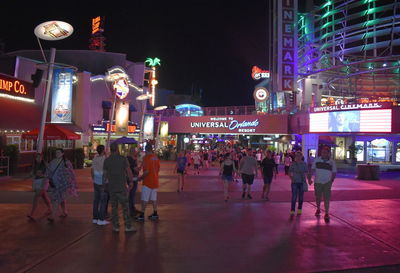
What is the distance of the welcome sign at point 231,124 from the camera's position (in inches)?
1219

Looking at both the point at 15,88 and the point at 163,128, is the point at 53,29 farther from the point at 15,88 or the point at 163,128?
the point at 163,128

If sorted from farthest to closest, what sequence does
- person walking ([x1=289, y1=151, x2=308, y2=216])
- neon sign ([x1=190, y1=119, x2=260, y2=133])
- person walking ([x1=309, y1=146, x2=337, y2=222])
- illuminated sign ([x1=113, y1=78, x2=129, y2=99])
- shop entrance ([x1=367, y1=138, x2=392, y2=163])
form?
neon sign ([x1=190, y1=119, x2=260, y2=133]) → shop entrance ([x1=367, y1=138, x2=392, y2=163]) → illuminated sign ([x1=113, y1=78, x2=129, y2=99]) → person walking ([x1=289, y1=151, x2=308, y2=216]) → person walking ([x1=309, y1=146, x2=337, y2=222])

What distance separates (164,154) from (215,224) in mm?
28837

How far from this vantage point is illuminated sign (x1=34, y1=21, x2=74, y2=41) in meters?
11.7

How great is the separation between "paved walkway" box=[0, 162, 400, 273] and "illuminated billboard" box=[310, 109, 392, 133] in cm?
1266

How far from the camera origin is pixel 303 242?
22.7 feet

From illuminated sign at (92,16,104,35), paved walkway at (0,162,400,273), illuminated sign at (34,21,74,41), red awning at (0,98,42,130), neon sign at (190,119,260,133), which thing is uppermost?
illuminated sign at (92,16,104,35)

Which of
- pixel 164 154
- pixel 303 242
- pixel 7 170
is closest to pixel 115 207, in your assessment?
pixel 303 242

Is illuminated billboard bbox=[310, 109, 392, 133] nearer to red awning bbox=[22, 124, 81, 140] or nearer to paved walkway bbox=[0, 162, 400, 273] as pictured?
paved walkway bbox=[0, 162, 400, 273]

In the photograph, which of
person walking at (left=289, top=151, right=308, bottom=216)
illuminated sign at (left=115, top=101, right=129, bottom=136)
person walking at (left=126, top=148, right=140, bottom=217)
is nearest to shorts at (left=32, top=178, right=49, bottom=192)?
person walking at (left=126, top=148, right=140, bottom=217)

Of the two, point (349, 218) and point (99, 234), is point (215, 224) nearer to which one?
point (99, 234)

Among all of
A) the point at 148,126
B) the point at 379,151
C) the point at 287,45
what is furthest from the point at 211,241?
the point at 148,126

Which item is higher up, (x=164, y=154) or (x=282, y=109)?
(x=282, y=109)

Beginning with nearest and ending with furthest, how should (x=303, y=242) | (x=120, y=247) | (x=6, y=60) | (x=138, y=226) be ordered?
(x=120, y=247) < (x=303, y=242) < (x=138, y=226) < (x=6, y=60)
